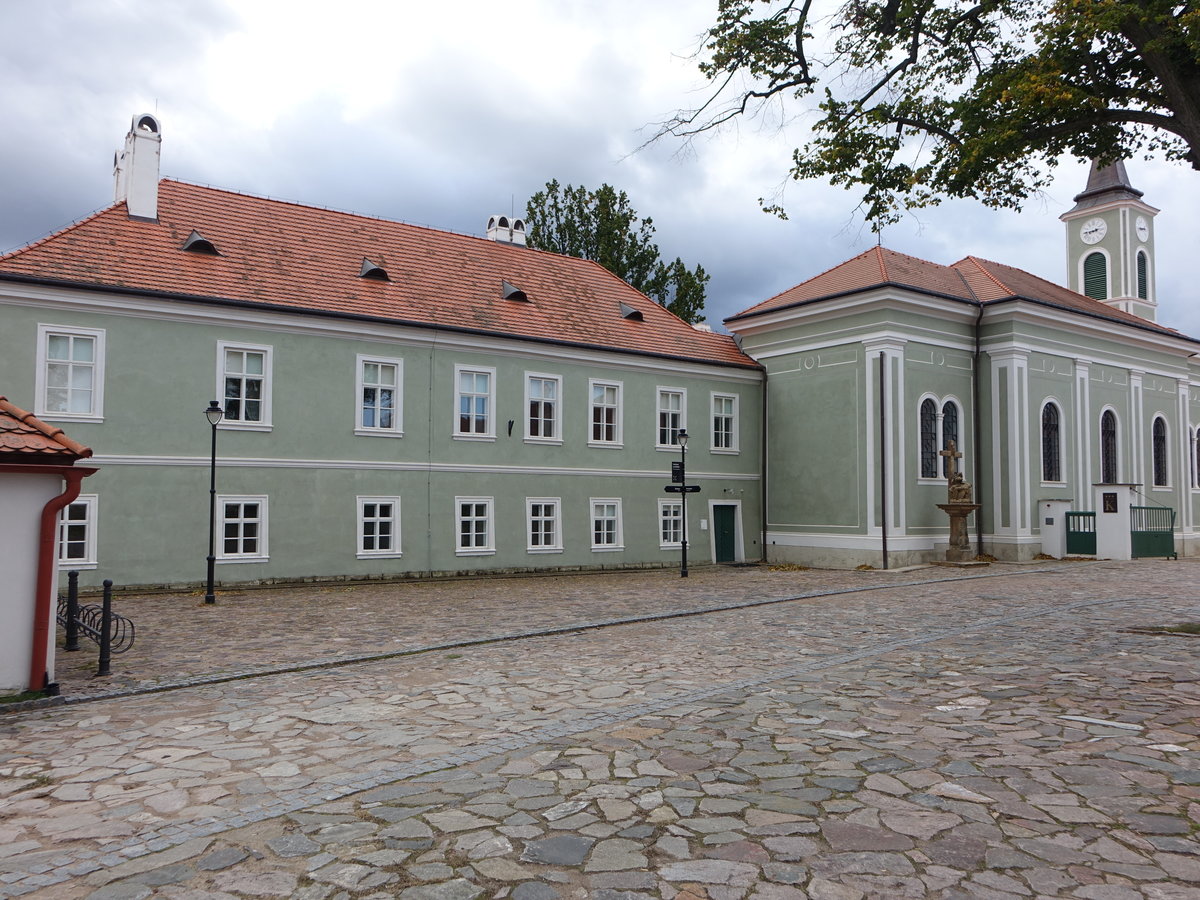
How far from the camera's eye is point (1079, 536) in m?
28.6

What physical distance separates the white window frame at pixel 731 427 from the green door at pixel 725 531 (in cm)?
175

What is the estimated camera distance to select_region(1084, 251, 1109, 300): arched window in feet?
128

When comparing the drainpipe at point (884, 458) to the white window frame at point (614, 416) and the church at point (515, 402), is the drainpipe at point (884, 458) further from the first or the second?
the white window frame at point (614, 416)

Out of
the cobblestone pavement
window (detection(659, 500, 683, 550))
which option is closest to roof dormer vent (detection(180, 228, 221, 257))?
window (detection(659, 500, 683, 550))

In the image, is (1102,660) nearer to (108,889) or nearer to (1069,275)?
(108,889)

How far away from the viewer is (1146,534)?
2964cm

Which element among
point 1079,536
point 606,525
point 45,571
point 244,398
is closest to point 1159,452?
point 1079,536

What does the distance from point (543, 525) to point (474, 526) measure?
6.86ft

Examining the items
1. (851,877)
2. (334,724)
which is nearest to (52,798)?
(334,724)

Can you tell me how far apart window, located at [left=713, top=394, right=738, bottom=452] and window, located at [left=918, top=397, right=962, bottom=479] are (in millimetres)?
5459

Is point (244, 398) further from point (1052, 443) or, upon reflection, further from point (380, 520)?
point (1052, 443)

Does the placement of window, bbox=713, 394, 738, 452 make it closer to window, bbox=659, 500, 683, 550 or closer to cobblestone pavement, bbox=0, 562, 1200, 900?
window, bbox=659, 500, 683, 550

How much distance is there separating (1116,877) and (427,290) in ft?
72.2

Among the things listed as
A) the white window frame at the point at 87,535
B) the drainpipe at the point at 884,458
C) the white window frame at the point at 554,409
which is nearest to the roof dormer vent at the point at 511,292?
the white window frame at the point at 554,409
